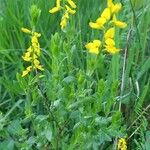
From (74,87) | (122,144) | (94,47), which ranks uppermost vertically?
(94,47)

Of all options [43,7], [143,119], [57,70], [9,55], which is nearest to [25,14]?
[43,7]

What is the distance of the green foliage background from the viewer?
1503mm

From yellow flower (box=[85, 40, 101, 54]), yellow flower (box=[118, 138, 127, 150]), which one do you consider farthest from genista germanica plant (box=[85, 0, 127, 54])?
yellow flower (box=[118, 138, 127, 150])

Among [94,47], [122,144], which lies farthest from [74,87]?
[94,47]

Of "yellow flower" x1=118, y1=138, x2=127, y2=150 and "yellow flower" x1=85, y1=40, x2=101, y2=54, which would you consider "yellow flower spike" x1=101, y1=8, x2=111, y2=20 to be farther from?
"yellow flower" x1=118, y1=138, x2=127, y2=150

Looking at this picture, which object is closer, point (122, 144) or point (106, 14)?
point (106, 14)

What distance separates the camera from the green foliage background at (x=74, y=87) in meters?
1.50

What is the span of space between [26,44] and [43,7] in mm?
209

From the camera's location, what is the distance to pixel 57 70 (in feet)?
4.75

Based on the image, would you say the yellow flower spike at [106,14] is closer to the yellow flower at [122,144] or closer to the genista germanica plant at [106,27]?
the genista germanica plant at [106,27]

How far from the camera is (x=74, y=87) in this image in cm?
182

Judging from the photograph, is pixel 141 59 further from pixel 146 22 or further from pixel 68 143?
pixel 68 143

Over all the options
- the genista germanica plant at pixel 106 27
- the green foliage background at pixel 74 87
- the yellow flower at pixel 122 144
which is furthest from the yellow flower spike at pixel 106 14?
the yellow flower at pixel 122 144

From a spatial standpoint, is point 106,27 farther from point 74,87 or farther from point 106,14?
point 74,87
